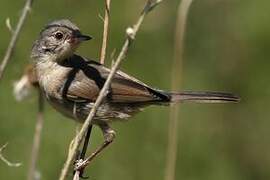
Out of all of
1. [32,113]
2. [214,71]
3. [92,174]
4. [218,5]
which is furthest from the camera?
[218,5]

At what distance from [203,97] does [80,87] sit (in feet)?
2.65

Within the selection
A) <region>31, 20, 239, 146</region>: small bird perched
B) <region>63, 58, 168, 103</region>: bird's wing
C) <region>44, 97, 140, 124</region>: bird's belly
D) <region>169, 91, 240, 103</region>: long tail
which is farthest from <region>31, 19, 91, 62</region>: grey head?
<region>169, 91, 240, 103</region>: long tail

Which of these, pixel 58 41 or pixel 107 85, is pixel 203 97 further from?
pixel 107 85

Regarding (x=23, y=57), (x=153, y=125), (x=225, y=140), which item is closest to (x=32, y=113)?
(x=23, y=57)

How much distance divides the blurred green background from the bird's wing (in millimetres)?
1467

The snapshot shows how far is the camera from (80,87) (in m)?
4.93

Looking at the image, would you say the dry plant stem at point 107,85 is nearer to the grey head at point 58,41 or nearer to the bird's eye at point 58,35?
the grey head at point 58,41

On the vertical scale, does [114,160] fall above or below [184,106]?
below

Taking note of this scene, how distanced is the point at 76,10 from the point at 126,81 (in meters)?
2.94

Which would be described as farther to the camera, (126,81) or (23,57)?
(23,57)

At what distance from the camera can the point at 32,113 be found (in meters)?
6.98

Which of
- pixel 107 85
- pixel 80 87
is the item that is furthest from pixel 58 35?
pixel 107 85

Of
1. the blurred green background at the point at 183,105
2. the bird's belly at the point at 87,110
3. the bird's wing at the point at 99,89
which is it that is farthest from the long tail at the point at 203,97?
the blurred green background at the point at 183,105

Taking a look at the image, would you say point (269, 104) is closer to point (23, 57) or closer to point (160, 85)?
point (160, 85)
